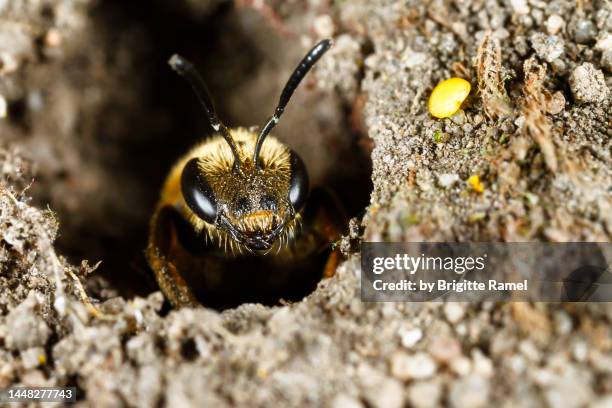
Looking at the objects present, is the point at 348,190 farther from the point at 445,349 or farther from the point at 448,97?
the point at 445,349

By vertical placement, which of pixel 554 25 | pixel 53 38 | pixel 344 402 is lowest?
pixel 344 402

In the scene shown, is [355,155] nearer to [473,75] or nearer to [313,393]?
[473,75]

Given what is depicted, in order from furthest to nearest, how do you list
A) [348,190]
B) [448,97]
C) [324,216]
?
[348,190], [324,216], [448,97]

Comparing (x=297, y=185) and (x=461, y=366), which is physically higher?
(x=297, y=185)

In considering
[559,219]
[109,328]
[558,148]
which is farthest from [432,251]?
[109,328]

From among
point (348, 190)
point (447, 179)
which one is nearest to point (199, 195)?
point (447, 179)

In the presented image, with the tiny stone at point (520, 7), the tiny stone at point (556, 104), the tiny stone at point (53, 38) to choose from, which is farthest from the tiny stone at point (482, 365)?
the tiny stone at point (53, 38)
